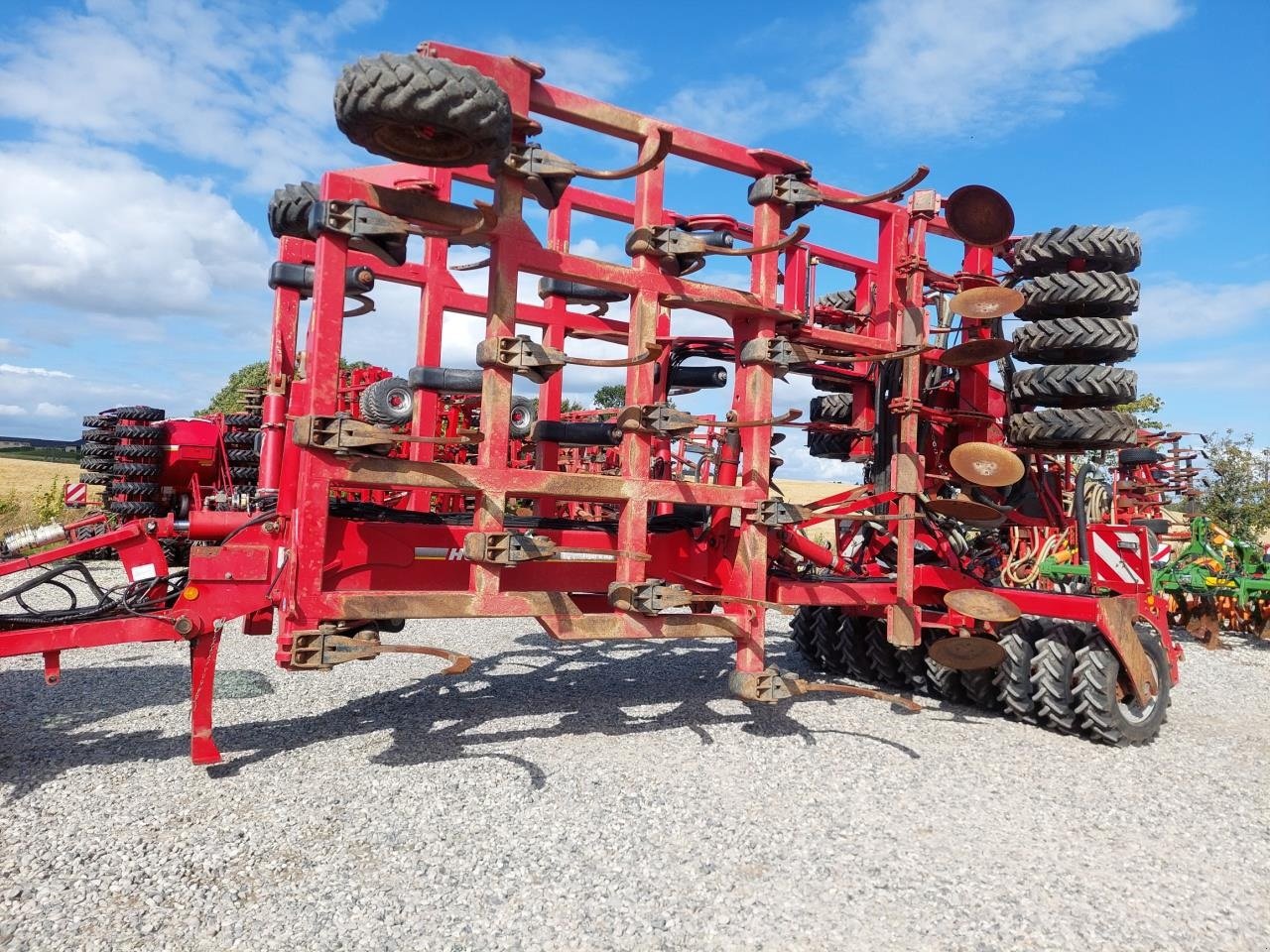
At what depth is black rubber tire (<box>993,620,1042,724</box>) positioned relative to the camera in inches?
212

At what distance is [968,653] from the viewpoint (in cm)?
494

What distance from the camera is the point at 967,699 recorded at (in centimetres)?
596

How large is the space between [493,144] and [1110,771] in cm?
444

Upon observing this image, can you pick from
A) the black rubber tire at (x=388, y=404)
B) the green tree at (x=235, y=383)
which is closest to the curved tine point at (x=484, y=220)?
the black rubber tire at (x=388, y=404)

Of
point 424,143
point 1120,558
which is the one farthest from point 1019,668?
point 424,143

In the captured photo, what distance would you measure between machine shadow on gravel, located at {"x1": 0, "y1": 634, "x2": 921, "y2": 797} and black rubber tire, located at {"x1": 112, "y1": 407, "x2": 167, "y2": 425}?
6785 mm

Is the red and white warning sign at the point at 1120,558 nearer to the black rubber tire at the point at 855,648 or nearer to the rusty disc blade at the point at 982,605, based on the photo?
the rusty disc blade at the point at 982,605

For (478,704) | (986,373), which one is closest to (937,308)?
(986,373)

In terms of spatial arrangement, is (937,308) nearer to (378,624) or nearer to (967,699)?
(967,699)

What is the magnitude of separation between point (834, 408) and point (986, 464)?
2.11 m

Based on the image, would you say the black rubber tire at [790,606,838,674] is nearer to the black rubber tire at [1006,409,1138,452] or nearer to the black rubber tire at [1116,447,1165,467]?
the black rubber tire at [1006,409,1138,452]

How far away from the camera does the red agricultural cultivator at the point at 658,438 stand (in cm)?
378

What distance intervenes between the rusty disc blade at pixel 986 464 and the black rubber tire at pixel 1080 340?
3.11ft

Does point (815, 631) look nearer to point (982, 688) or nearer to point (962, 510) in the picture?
point (982, 688)
